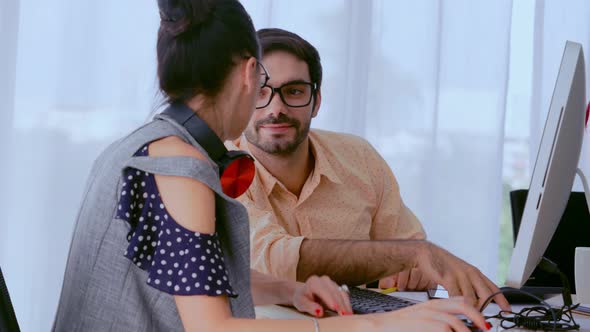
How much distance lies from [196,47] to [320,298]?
51 cm

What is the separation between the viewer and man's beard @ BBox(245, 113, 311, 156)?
2.09 metres

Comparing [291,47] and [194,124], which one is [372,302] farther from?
[291,47]

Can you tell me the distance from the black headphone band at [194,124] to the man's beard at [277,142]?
0.87 metres

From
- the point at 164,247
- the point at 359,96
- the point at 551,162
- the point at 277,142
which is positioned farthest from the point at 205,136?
the point at 359,96

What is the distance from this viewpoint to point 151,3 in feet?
8.89

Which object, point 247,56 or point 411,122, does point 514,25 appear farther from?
point 247,56

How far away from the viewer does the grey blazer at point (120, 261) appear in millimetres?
1118

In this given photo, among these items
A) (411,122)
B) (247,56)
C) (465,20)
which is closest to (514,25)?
(465,20)

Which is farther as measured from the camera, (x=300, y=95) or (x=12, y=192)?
(x=12, y=192)

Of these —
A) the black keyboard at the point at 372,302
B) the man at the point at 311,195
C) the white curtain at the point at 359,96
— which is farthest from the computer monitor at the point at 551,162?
the white curtain at the point at 359,96

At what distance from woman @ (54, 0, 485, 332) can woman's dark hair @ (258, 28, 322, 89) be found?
34.1 inches

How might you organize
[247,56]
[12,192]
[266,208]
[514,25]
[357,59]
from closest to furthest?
[247,56], [266,208], [12,192], [357,59], [514,25]

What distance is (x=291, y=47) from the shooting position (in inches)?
86.1

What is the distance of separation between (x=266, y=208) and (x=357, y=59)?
4.00ft
